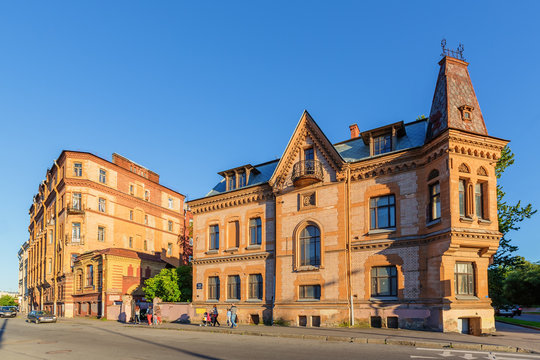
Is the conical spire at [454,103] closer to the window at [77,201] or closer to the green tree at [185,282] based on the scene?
the green tree at [185,282]

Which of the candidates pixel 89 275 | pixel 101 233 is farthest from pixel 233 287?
pixel 101 233

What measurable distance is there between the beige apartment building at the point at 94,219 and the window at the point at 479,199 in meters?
39.3

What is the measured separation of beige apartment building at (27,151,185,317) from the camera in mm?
55906

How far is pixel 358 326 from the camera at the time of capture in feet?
89.5

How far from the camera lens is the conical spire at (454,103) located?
84.9ft

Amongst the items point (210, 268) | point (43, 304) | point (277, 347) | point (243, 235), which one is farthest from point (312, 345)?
point (43, 304)

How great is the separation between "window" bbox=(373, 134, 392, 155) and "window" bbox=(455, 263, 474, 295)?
8.43 metres

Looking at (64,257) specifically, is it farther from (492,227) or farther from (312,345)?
(492,227)

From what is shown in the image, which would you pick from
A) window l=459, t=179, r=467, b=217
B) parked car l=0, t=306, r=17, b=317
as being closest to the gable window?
window l=459, t=179, r=467, b=217

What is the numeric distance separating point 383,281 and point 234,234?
13229mm

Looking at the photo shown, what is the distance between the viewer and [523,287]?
2016 inches

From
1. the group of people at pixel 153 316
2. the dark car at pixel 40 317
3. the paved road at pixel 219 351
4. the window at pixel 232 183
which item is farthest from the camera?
the dark car at pixel 40 317

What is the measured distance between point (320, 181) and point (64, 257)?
39234mm

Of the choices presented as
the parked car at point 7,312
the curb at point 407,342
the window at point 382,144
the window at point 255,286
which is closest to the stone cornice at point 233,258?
the window at point 255,286
